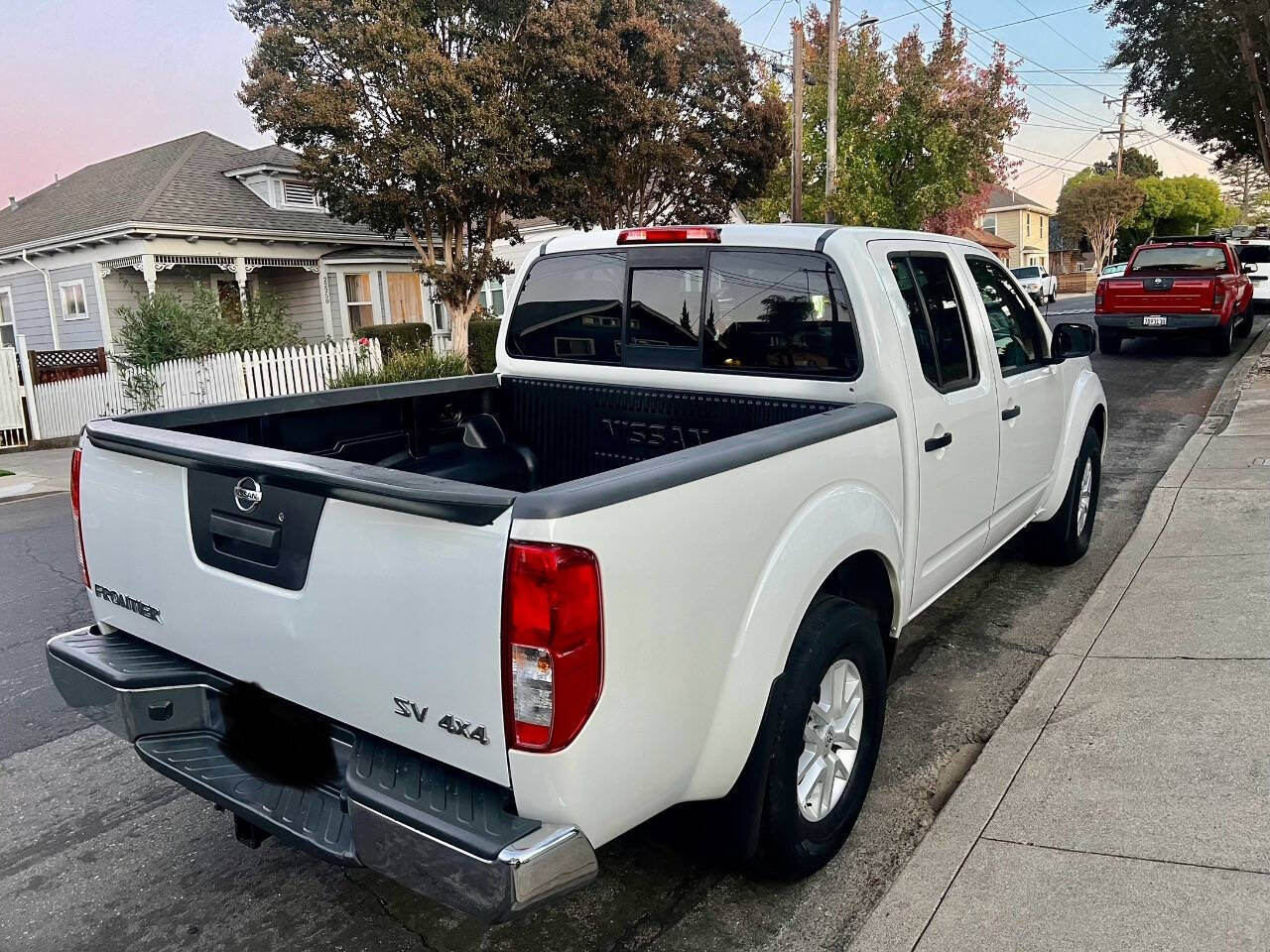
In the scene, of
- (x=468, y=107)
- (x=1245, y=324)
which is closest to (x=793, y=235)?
(x=468, y=107)

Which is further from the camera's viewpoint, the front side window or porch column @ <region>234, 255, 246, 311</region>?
porch column @ <region>234, 255, 246, 311</region>

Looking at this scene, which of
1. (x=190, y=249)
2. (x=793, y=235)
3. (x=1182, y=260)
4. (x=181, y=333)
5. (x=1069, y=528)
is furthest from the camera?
(x=190, y=249)

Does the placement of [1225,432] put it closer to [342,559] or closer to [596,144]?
[342,559]

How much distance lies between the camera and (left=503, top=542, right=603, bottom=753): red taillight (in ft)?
6.54

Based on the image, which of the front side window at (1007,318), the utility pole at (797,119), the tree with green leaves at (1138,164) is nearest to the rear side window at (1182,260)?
the utility pole at (797,119)

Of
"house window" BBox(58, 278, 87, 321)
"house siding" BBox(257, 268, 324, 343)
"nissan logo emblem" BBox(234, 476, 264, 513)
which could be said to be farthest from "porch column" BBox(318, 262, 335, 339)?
"nissan logo emblem" BBox(234, 476, 264, 513)

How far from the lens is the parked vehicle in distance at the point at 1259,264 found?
21547 millimetres

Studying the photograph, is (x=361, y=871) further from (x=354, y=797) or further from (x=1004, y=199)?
(x=1004, y=199)

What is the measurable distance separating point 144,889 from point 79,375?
1485 centimetres

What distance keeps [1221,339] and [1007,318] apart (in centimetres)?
1360

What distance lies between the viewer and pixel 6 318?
2417 cm

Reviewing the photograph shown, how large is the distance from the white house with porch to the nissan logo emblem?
1824 cm

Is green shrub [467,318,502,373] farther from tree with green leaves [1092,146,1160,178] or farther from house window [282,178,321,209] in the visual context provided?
tree with green leaves [1092,146,1160,178]

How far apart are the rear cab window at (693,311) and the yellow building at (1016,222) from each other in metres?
66.5
